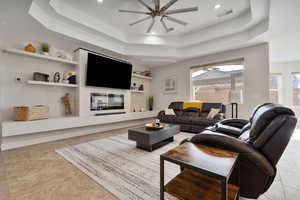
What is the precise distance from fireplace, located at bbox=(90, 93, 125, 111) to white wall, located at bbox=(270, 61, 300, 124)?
670cm

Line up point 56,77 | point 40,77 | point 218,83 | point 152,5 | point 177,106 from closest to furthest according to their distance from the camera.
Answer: point 152,5 → point 40,77 → point 56,77 → point 218,83 → point 177,106

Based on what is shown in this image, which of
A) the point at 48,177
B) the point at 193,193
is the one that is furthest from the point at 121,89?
the point at 193,193

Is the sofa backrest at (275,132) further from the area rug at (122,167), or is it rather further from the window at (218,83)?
the window at (218,83)

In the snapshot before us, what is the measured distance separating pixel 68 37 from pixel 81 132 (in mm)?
2731

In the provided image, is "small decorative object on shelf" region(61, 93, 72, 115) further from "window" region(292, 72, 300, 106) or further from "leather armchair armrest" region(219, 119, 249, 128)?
"window" region(292, 72, 300, 106)

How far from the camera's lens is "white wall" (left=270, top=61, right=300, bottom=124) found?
16.9 feet

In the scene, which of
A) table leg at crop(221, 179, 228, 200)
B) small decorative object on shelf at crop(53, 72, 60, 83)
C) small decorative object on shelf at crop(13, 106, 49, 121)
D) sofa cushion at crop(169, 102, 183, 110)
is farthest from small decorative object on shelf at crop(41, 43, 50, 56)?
table leg at crop(221, 179, 228, 200)

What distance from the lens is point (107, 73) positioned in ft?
14.0

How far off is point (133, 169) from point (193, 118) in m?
2.62

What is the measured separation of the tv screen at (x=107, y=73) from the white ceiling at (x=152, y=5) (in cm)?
111

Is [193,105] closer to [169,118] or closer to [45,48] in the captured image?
[169,118]

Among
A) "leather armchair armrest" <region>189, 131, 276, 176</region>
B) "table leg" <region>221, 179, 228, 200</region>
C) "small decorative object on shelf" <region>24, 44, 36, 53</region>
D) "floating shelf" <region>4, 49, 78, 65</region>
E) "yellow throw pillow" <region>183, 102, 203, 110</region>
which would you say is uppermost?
"small decorative object on shelf" <region>24, 44, 36, 53</region>

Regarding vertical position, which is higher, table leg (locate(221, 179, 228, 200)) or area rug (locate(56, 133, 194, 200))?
table leg (locate(221, 179, 228, 200))

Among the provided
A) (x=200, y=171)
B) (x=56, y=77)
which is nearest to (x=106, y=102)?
(x=56, y=77)
